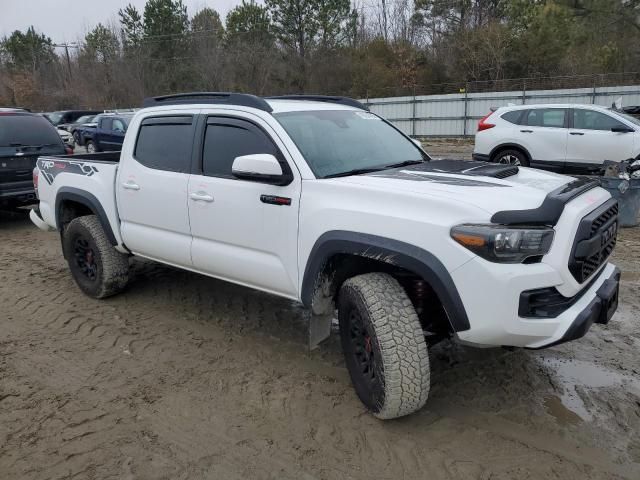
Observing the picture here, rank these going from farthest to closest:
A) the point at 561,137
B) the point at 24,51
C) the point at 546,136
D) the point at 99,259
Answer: the point at 24,51, the point at 546,136, the point at 561,137, the point at 99,259

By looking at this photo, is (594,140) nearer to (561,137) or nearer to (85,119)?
(561,137)

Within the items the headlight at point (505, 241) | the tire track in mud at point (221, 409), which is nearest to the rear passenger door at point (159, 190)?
the tire track in mud at point (221, 409)

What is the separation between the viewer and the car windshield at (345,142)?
11.8ft

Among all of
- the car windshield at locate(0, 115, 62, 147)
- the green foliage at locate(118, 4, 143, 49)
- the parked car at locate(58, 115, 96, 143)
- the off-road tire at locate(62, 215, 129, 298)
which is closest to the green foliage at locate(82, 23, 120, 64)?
the green foliage at locate(118, 4, 143, 49)

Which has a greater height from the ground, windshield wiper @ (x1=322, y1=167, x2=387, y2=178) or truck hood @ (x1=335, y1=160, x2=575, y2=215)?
windshield wiper @ (x1=322, y1=167, x2=387, y2=178)

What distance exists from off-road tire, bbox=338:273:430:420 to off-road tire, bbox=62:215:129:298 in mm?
2897

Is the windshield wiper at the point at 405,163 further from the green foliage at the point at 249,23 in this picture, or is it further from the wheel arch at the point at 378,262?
the green foliage at the point at 249,23

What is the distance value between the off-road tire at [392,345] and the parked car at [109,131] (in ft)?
54.6

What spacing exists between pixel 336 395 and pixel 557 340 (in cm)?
143

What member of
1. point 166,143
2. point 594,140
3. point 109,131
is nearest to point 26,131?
point 166,143

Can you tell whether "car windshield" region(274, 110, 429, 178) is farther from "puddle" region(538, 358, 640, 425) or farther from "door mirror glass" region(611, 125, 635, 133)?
"door mirror glass" region(611, 125, 635, 133)

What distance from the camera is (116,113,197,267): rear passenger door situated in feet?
13.8

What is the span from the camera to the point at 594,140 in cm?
1072

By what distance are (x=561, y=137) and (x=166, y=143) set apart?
9.12 metres
